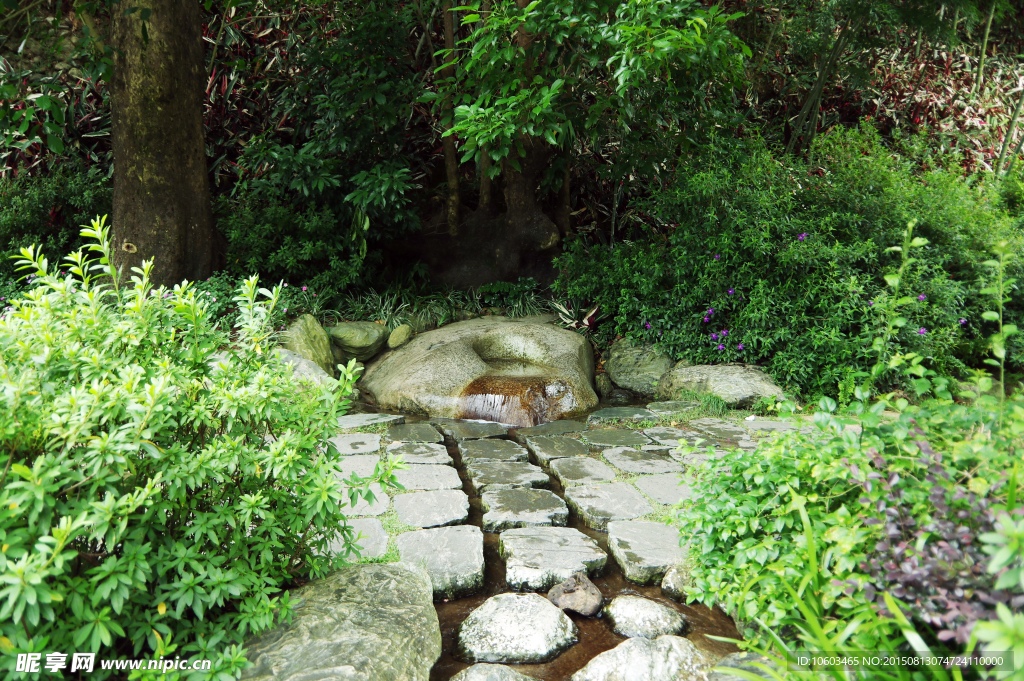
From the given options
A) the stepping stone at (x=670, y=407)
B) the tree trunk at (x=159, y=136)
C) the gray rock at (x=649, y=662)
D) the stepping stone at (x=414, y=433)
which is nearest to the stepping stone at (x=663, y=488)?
the gray rock at (x=649, y=662)

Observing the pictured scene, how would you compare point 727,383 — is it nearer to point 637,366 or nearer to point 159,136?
point 637,366

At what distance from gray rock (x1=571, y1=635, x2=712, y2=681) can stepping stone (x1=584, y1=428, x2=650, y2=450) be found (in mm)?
1993

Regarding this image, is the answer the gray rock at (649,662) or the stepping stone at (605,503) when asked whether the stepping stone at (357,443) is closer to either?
the stepping stone at (605,503)

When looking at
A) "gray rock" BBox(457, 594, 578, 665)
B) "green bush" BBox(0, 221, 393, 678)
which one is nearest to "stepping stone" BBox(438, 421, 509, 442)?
"gray rock" BBox(457, 594, 578, 665)

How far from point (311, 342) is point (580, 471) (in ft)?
9.81

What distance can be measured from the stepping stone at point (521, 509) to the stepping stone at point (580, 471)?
0.68 feet

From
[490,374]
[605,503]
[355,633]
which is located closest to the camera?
[355,633]

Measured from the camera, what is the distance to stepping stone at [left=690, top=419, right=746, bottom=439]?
152 inches

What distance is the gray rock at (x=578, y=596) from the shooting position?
2.08 metres

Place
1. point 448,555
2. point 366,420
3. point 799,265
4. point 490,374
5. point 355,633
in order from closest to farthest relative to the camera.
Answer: point 355,633, point 448,555, point 366,420, point 799,265, point 490,374

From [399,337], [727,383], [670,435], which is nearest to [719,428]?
[670,435]

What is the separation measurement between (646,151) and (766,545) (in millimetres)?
4657

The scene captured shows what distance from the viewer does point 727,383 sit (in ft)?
15.3

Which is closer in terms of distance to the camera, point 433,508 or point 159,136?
point 433,508
